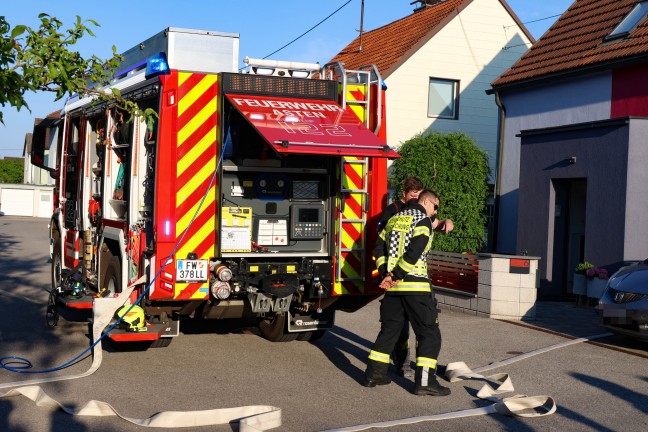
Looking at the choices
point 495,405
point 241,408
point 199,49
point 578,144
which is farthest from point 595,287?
point 241,408

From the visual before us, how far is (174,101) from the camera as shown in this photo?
8.20 metres

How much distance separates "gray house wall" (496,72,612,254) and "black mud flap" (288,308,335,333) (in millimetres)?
7917

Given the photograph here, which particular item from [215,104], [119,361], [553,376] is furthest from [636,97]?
[119,361]

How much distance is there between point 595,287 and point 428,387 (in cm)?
717

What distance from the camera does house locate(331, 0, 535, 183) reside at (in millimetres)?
24969

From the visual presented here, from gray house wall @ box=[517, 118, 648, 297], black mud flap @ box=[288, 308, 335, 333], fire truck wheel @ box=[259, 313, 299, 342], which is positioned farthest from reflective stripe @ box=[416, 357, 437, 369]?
gray house wall @ box=[517, 118, 648, 297]

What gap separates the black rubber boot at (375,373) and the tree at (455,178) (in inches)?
408

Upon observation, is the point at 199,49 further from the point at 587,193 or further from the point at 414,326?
the point at 587,193

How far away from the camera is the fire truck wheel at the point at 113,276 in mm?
9332

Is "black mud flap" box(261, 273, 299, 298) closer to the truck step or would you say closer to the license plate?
the license plate

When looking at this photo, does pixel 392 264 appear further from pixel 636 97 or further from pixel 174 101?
pixel 636 97

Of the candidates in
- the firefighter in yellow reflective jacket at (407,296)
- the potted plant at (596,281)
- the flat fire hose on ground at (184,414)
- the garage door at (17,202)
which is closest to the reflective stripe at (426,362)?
the firefighter in yellow reflective jacket at (407,296)

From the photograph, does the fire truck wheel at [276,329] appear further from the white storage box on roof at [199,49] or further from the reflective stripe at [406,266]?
the white storage box on roof at [199,49]

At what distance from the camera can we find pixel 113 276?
958 cm
